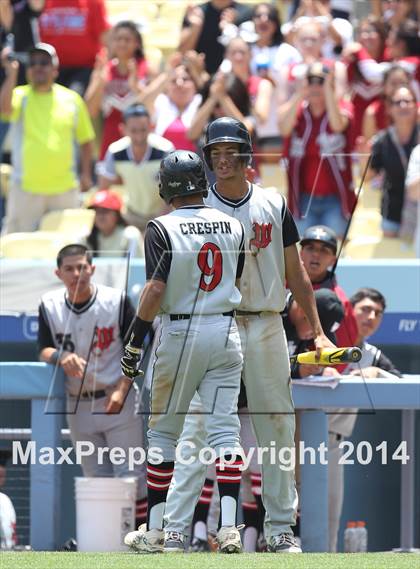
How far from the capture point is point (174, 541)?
6.04 meters

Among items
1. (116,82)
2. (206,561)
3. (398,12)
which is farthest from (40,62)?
(206,561)

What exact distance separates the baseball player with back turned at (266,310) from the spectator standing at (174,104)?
4.46 metres

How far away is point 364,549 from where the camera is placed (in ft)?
26.8

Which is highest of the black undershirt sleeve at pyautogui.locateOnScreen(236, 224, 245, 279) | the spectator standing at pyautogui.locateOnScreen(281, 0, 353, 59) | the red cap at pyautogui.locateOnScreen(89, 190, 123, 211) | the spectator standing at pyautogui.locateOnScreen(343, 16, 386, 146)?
the spectator standing at pyautogui.locateOnScreen(281, 0, 353, 59)

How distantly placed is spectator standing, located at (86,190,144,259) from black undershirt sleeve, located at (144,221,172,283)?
11.0ft

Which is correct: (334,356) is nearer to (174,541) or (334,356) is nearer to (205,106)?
(174,541)

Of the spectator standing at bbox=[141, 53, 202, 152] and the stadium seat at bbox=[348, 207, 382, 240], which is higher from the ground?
the spectator standing at bbox=[141, 53, 202, 152]

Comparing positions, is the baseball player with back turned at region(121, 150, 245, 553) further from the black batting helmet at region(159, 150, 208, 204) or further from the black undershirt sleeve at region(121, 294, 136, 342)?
the black undershirt sleeve at region(121, 294, 136, 342)

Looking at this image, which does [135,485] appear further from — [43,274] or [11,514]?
[43,274]

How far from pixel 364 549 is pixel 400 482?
0.61 meters

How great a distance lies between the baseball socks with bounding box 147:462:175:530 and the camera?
6.05m

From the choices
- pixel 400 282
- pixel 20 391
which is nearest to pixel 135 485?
pixel 20 391

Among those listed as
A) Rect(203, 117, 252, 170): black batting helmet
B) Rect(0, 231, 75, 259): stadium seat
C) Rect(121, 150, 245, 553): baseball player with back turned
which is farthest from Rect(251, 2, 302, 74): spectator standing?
Rect(121, 150, 245, 553): baseball player with back turned

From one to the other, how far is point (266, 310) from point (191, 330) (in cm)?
50
